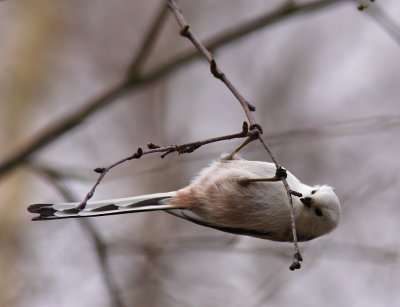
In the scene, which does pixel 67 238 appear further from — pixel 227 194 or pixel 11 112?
pixel 11 112

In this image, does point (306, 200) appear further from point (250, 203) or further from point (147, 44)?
point (147, 44)

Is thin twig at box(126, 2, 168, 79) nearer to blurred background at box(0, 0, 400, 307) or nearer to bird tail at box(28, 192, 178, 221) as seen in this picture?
blurred background at box(0, 0, 400, 307)

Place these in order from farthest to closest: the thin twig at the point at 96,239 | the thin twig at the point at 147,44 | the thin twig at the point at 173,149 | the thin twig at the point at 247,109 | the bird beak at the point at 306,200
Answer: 1. the thin twig at the point at 96,239
2. the thin twig at the point at 147,44
3. the bird beak at the point at 306,200
4. the thin twig at the point at 173,149
5. the thin twig at the point at 247,109

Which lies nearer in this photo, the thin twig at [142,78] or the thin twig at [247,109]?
the thin twig at [247,109]

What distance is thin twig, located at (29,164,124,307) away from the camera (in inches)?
158

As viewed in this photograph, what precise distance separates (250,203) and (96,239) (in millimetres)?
1407

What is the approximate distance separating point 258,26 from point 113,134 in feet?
13.6

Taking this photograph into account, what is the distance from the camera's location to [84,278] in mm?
5453

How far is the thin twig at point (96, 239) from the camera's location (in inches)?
158

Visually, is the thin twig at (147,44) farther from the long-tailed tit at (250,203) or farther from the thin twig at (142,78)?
the long-tailed tit at (250,203)

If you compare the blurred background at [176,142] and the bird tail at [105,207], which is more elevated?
the blurred background at [176,142]

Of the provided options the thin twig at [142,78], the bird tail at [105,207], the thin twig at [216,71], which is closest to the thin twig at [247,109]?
the thin twig at [216,71]

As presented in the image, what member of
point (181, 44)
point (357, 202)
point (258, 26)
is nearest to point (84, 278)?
point (357, 202)

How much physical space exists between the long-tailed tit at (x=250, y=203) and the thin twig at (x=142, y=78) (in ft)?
4.11
